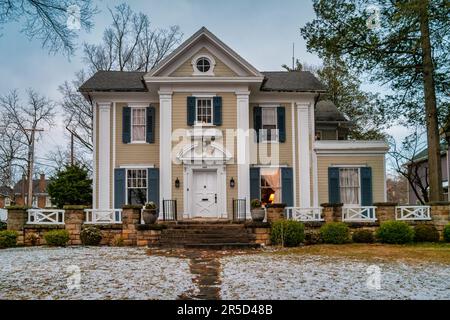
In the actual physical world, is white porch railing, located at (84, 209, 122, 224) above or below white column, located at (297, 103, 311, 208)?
below

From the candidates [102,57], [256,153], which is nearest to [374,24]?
[256,153]

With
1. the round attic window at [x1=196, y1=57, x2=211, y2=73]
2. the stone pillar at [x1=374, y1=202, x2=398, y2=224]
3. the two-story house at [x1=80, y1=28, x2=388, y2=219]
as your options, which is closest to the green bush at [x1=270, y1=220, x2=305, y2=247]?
the stone pillar at [x1=374, y1=202, x2=398, y2=224]

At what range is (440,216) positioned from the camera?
15562mm

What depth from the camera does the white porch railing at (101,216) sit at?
15.6 m

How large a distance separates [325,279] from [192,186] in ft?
33.2

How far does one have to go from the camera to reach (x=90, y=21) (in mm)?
9016

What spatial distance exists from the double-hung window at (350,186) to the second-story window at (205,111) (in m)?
6.07

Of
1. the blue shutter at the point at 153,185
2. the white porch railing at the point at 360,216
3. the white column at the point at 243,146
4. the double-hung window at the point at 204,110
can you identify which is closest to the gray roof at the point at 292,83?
the white column at the point at 243,146

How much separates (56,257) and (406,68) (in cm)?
1458

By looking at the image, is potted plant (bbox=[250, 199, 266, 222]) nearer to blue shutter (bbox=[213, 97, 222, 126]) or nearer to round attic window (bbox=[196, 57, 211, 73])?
blue shutter (bbox=[213, 97, 222, 126])

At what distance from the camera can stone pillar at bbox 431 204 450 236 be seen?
15.4 meters

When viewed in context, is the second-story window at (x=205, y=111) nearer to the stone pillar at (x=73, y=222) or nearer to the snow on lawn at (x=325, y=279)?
the stone pillar at (x=73, y=222)
